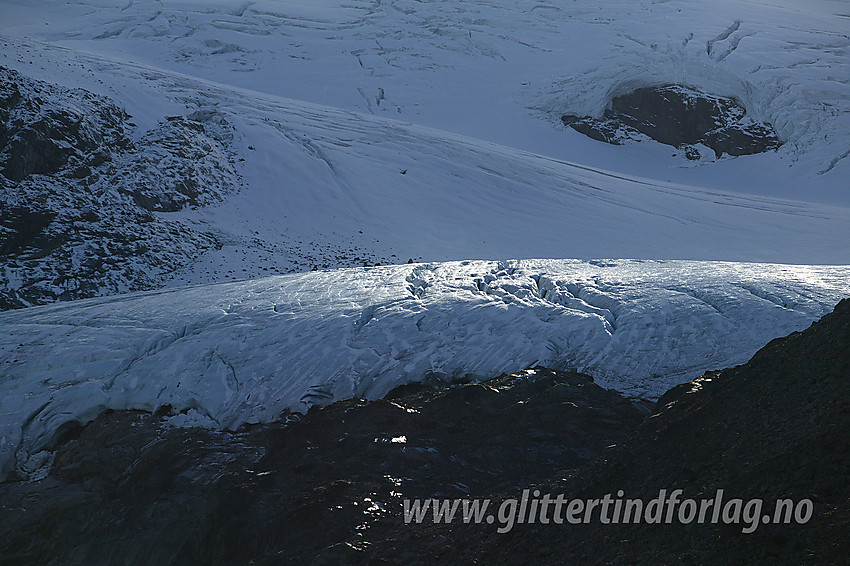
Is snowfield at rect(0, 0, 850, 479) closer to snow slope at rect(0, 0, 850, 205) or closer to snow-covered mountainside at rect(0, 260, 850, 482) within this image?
snow-covered mountainside at rect(0, 260, 850, 482)

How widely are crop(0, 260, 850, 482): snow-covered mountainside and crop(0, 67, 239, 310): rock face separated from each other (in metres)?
4.38

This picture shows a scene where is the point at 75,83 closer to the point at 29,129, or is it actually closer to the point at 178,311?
the point at 29,129

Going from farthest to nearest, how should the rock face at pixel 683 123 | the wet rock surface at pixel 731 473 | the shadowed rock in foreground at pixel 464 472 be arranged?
the rock face at pixel 683 123 < the shadowed rock in foreground at pixel 464 472 < the wet rock surface at pixel 731 473

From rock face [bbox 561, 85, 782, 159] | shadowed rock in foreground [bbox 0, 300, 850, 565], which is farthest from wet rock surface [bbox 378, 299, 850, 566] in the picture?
rock face [bbox 561, 85, 782, 159]

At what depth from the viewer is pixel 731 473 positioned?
4.76 meters

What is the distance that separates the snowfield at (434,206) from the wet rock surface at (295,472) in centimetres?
46

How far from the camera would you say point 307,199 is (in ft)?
63.1

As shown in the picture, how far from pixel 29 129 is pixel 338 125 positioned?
35.6ft

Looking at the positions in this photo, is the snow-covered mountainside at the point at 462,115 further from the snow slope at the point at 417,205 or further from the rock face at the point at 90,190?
the rock face at the point at 90,190

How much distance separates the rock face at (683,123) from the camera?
92.5ft

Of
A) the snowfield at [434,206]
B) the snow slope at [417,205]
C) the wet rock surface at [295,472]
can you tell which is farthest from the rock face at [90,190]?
the wet rock surface at [295,472]

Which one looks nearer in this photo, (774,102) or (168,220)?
(168,220)

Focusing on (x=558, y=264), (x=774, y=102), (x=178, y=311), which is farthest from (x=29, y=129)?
(x=774, y=102)

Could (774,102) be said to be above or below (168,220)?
above
